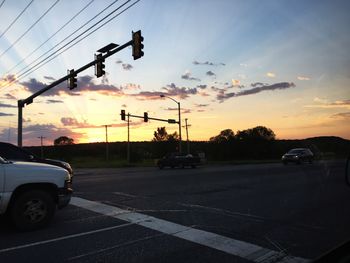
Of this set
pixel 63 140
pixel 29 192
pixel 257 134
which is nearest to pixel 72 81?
pixel 29 192

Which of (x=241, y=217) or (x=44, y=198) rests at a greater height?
Answer: (x=44, y=198)

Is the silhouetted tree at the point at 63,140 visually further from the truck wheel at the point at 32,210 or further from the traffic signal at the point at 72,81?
the truck wheel at the point at 32,210

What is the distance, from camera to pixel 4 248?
6.77 metres

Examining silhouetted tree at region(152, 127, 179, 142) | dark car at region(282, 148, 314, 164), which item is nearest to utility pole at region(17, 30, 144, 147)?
dark car at region(282, 148, 314, 164)

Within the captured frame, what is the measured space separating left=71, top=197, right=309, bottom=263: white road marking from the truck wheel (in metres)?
1.62

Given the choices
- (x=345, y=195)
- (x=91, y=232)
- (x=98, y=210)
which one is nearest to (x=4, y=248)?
(x=91, y=232)

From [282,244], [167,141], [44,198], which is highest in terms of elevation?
[167,141]

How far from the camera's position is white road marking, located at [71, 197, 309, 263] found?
20.8ft

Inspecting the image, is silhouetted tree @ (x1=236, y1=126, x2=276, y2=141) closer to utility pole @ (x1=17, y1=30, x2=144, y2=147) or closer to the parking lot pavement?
utility pole @ (x1=17, y1=30, x2=144, y2=147)

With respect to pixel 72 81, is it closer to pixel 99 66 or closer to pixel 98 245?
pixel 99 66

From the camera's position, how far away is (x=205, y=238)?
24.4 feet

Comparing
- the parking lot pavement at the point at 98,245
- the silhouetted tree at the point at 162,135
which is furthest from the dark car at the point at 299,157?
the silhouetted tree at the point at 162,135

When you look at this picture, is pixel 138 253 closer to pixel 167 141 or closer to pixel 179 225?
pixel 179 225

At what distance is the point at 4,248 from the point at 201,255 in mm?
3070
